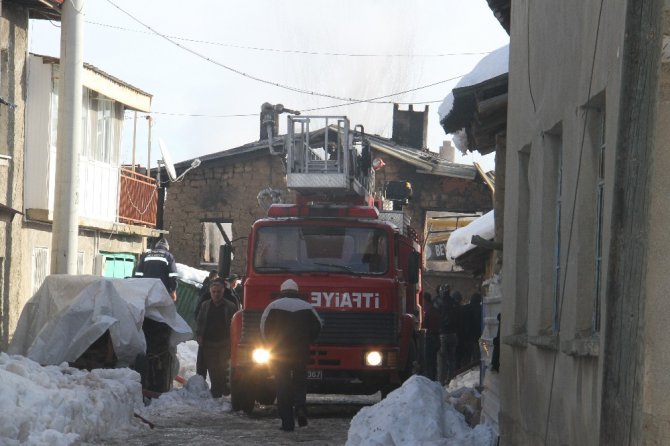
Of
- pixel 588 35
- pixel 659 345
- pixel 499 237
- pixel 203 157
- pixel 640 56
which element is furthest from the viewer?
pixel 203 157

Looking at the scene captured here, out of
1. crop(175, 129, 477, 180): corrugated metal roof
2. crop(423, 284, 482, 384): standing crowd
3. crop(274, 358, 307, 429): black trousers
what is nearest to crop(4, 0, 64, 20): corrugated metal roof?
crop(423, 284, 482, 384): standing crowd

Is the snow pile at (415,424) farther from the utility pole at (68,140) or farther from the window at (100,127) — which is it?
the window at (100,127)

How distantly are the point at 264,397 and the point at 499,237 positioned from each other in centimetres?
399

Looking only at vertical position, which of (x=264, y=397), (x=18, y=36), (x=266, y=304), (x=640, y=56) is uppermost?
(x=18, y=36)

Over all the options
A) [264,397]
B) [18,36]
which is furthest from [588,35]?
[18,36]

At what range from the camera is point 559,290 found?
1105 centimetres

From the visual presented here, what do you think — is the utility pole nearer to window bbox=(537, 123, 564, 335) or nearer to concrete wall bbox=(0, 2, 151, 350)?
concrete wall bbox=(0, 2, 151, 350)

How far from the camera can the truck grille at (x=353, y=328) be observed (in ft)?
61.4

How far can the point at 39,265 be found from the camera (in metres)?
27.3

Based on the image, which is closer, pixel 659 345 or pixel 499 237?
pixel 659 345

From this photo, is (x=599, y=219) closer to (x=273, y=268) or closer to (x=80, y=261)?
(x=273, y=268)

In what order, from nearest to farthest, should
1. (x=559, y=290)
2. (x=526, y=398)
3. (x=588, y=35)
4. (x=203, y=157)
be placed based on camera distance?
(x=588, y=35), (x=559, y=290), (x=526, y=398), (x=203, y=157)

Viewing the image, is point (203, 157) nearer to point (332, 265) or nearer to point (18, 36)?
point (18, 36)

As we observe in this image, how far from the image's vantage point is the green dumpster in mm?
36281
